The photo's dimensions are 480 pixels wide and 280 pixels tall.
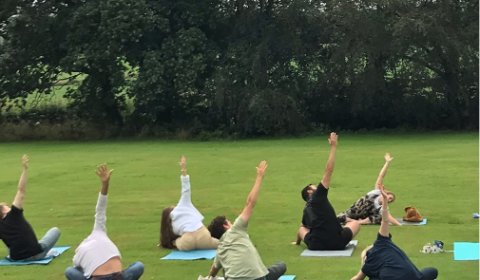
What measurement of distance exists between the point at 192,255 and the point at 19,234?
2387 mm

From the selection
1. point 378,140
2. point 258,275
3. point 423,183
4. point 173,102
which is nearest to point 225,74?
point 173,102

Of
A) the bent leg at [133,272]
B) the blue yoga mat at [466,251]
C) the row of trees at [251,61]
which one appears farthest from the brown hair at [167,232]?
the row of trees at [251,61]

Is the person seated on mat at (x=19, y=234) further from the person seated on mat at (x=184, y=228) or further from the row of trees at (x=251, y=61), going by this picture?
the row of trees at (x=251, y=61)

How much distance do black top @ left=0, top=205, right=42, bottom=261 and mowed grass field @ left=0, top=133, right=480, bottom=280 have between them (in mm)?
303

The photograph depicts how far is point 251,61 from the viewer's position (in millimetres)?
29516

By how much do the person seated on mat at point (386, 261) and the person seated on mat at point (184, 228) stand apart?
11.8 ft

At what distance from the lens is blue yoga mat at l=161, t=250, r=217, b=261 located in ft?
32.3

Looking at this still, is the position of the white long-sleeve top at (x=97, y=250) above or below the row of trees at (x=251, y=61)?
below

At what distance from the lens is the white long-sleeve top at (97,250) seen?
7266 millimetres

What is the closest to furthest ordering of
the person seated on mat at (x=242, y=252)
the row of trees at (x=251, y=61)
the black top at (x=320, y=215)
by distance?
the person seated on mat at (x=242, y=252)
the black top at (x=320, y=215)
the row of trees at (x=251, y=61)

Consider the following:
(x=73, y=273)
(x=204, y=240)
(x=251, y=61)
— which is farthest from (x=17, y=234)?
(x=251, y=61)

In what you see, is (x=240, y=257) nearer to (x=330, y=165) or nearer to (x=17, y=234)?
(x=330, y=165)

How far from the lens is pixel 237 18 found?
103ft

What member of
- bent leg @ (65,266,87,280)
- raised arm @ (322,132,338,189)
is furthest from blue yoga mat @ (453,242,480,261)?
bent leg @ (65,266,87,280)
